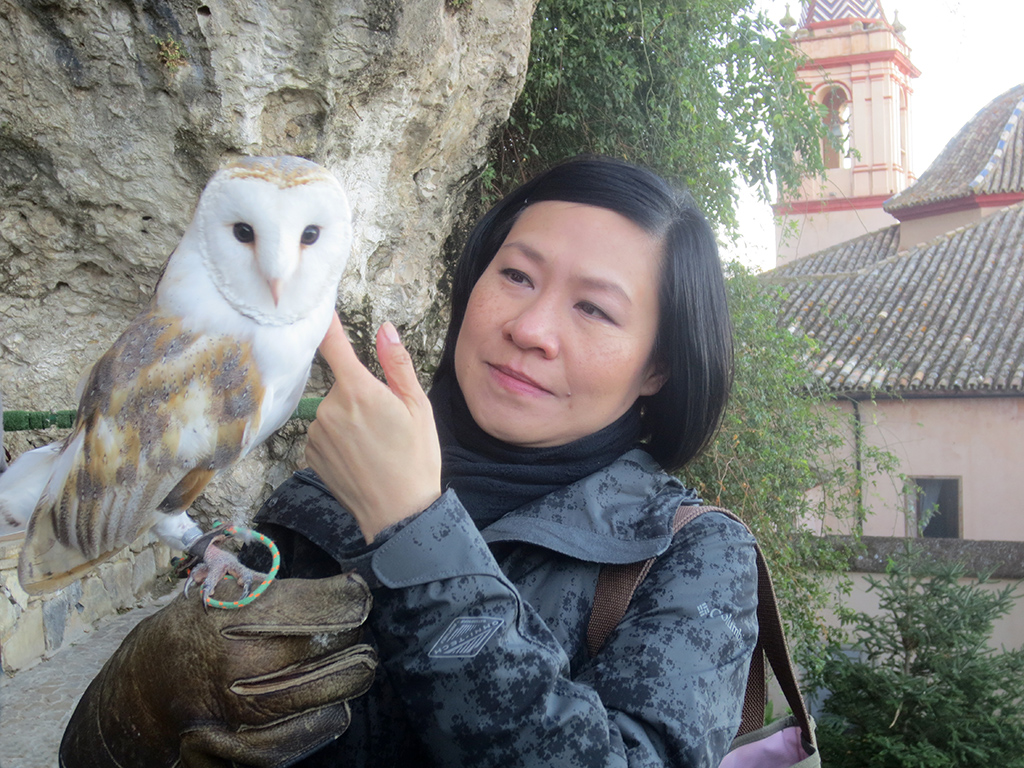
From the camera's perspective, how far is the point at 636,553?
3.49 feet

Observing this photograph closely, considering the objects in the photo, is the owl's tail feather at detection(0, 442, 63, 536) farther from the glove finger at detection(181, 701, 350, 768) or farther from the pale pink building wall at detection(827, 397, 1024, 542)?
the pale pink building wall at detection(827, 397, 1024, 542)

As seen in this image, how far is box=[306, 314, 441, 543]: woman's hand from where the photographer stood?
0.89 meters

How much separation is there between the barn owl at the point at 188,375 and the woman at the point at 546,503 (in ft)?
0.28

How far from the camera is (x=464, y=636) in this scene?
0.84 meters

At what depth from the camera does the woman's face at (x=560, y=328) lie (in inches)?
45.6

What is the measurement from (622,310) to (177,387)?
63 centimetres

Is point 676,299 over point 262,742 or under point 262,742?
over

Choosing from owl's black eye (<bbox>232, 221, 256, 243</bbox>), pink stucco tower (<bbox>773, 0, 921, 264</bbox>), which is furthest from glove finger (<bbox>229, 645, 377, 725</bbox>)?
pink stucco tower (<bbox>773, 0, 921, 264</bbox>)

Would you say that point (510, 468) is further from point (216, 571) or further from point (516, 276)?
point (216, 571)

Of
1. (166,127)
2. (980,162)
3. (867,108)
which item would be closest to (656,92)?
(166,127)

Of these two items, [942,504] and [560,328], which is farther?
[942,504]

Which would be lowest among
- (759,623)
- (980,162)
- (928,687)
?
(928,687)

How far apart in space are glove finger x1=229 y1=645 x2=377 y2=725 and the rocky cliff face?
2103 millimetres

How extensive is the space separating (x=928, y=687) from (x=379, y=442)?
5389mm
